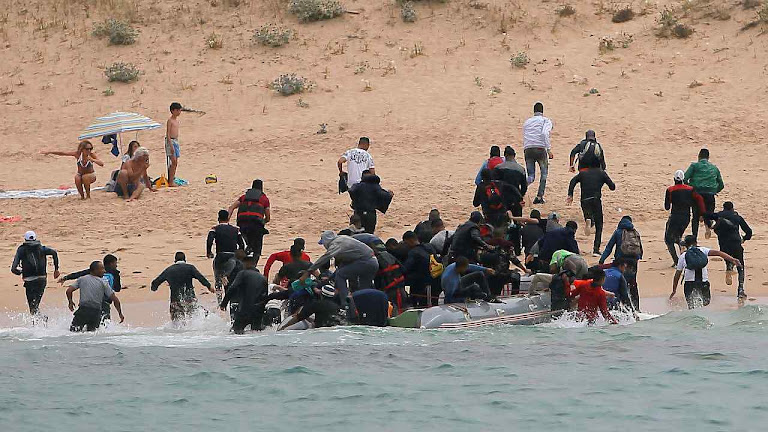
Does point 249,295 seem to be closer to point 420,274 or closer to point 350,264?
point 350,264

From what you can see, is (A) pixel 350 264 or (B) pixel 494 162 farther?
(B) pixel 494 162

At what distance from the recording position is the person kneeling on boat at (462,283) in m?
16.6

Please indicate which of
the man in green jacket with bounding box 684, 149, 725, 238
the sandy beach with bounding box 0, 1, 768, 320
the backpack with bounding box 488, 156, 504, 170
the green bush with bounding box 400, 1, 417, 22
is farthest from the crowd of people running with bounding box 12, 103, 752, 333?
the green bush with bounding box 400, 1, 417, 22

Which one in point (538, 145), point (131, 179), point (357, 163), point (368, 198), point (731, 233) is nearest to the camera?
point (731, 233)

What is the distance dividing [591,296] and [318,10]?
19.9 m

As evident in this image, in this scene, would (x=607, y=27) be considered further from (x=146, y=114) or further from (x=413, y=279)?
(x=413, y=279)

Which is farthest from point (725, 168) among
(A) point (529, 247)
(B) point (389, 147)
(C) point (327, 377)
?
(C) point (327, 377)

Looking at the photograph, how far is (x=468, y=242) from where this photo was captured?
56.4ft

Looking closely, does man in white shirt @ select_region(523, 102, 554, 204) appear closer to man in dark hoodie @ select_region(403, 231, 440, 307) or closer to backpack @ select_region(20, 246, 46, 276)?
man in dark hoodie @ select_region(403, 231, 440, 307)

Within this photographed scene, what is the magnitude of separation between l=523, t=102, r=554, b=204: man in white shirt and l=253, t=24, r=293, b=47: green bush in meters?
12.3

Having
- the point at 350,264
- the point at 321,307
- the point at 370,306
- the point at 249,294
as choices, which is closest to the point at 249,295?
the point at 249,294

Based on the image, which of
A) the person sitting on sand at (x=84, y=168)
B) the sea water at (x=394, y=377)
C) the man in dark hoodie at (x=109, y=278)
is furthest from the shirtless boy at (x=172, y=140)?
the man in dark hoodie at (x=109, y=278)

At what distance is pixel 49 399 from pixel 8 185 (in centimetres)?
1209

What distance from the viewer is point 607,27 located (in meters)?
33.9
